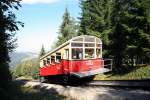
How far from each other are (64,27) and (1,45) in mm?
59765

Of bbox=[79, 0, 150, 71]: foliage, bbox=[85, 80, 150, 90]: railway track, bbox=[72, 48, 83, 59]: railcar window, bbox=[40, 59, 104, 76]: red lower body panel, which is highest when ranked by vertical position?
bbox=[79, 0, 150, 71]: foliage

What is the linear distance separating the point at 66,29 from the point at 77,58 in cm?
4706

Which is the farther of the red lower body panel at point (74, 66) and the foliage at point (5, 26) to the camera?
the red lower body panel at point (74, 66)

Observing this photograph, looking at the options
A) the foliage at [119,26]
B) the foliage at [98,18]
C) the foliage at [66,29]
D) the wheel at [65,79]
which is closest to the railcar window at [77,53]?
the wheel at [65,79]

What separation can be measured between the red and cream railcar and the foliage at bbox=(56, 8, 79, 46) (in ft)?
141

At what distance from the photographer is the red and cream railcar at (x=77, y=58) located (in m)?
24.4

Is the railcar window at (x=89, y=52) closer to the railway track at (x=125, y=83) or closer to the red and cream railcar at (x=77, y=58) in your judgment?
the red and cream railcar at (x=77, y=58)

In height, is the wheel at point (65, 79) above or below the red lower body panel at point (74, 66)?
below

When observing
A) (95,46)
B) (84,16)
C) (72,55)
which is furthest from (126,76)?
(84,16)

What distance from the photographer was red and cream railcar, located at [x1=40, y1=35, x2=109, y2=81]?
80.1ft

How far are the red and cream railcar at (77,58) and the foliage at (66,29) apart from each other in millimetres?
43045

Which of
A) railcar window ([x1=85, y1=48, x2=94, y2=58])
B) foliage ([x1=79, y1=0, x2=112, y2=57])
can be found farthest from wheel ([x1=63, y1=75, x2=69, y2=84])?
foliage ([x1=79, y1=0, x2=112, y2=57])

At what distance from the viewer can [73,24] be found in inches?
2990

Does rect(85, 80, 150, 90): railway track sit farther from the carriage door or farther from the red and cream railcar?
the carriage door
